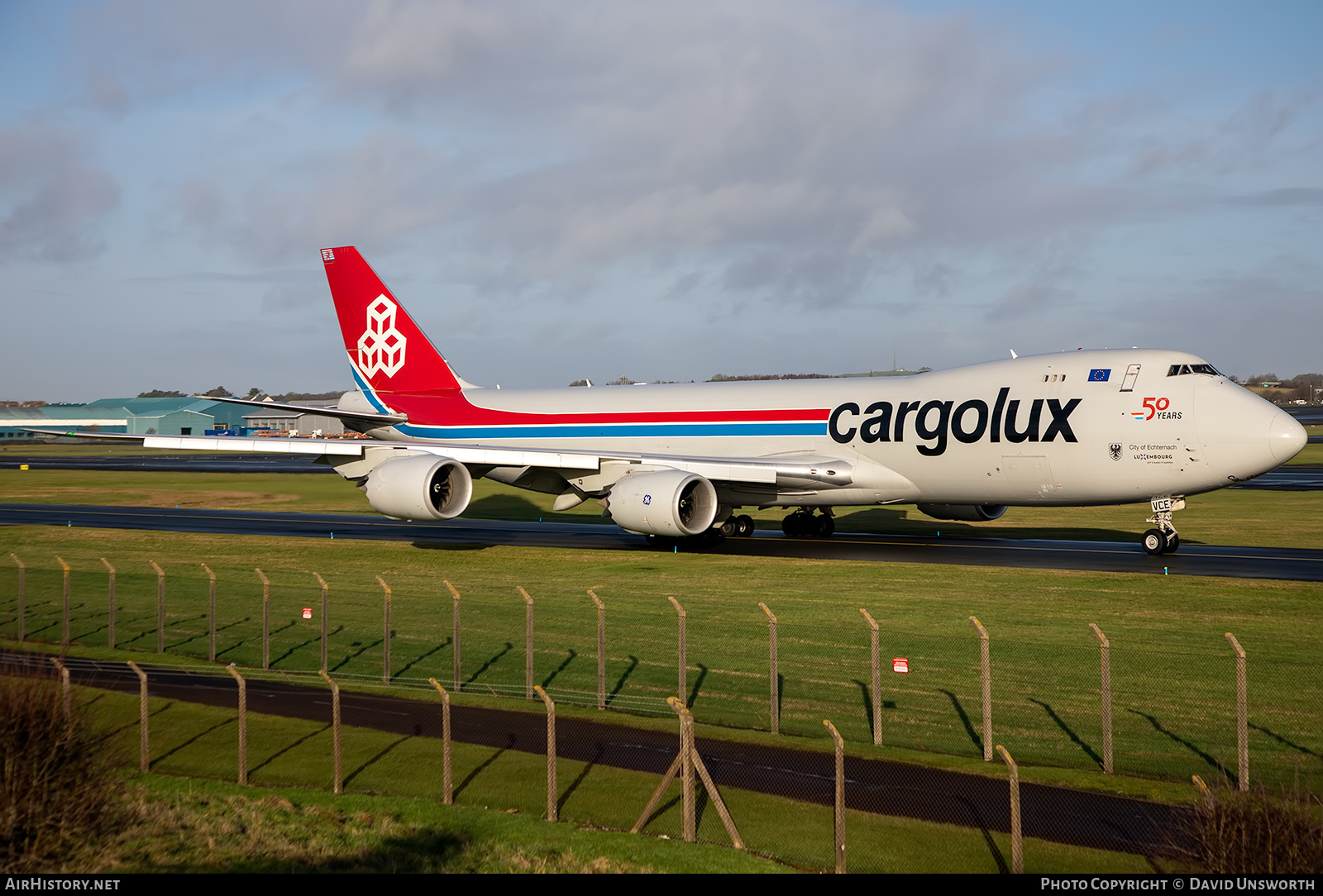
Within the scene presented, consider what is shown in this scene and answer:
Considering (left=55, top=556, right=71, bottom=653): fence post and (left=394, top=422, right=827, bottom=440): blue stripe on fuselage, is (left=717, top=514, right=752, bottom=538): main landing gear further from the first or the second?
(left=55, top=556, right=71, bottom=653): fence post

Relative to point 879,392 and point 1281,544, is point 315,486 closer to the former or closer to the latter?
point 879,392

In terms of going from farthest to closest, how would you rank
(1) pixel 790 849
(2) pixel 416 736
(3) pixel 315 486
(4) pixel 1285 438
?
(3) pixel 315 486 → (4) pixel 1285 438 → (2) pixel 416 736 → (1) pixel 790 849

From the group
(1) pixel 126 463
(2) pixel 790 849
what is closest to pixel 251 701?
(2) pixel 790 849

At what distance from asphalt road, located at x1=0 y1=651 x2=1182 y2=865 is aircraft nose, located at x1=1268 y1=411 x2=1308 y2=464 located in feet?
60.9

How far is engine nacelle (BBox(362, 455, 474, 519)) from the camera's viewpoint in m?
34.5

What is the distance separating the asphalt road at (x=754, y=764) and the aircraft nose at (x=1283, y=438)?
18.6 m

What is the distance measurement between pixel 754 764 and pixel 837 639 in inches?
267

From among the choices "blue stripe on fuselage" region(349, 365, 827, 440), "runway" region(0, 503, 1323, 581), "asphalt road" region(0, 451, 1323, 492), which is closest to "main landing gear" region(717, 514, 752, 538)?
"runway" region(0, 503, 1323, 581)

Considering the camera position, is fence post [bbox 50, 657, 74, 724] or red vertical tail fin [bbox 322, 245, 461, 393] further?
red vertical tail fin [bbox 322, 245, 461, 393]

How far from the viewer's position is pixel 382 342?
4638cm

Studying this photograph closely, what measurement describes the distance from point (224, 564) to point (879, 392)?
21.5 m

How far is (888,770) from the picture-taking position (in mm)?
13891

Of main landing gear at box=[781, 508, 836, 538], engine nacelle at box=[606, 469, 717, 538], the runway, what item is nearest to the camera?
the runway

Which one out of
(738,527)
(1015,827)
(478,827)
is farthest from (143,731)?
(738,527)
